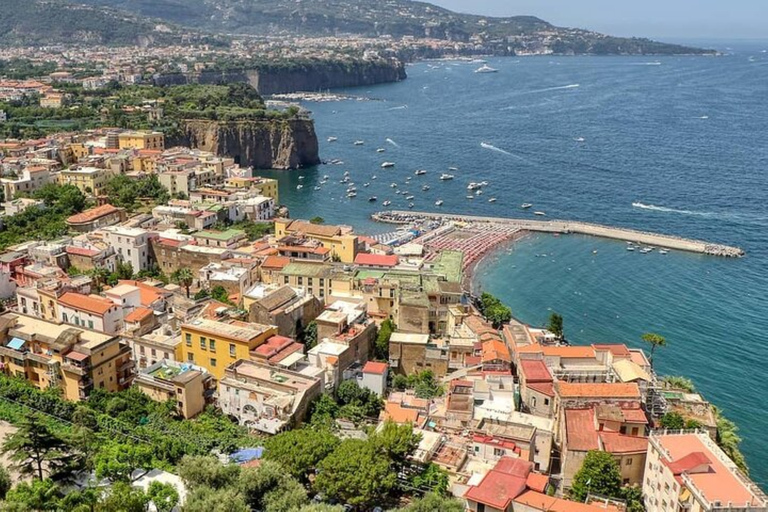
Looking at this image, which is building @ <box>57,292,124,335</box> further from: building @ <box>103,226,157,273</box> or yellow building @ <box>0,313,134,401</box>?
building @ <box>103,226,157,273</box>

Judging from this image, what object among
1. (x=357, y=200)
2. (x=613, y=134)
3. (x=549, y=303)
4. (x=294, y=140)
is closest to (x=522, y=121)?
(x=613, y=134)

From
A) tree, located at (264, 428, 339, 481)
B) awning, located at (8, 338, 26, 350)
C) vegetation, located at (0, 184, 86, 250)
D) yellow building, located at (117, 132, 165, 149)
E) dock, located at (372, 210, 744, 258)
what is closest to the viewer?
tree, located at (264, 428, 339, 481)

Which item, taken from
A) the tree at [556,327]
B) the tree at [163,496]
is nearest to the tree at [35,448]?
the tree at [163,496]

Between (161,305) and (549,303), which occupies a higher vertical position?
(161,305)

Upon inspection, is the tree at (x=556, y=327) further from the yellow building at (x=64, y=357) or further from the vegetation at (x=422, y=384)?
the yellow building at (x=64, y=357)

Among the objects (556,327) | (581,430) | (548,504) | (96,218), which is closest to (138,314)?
(96,218)

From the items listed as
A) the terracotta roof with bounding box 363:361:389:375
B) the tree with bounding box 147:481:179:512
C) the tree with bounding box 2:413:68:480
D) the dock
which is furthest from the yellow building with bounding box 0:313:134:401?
the dock

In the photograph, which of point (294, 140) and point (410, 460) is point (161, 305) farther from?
point (294, 140)
